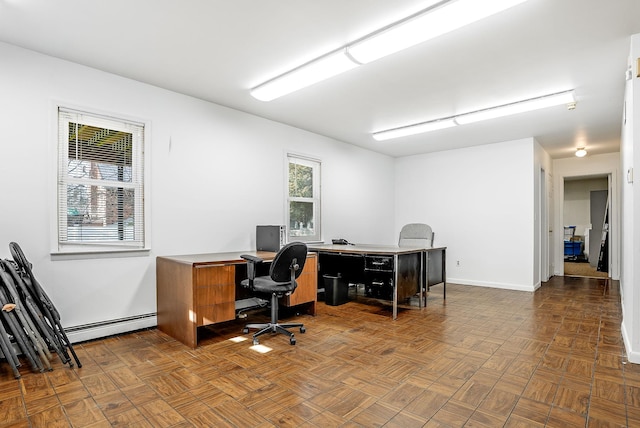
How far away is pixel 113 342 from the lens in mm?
3264

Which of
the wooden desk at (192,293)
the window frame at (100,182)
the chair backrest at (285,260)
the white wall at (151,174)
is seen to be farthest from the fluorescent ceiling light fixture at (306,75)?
the wooden desk at (192,293)

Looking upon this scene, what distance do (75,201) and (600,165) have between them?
900 centimetres

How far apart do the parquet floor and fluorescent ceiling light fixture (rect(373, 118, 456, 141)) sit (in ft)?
9.11

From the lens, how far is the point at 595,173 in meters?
7.14

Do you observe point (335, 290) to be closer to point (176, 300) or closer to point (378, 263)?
point (378, 263)

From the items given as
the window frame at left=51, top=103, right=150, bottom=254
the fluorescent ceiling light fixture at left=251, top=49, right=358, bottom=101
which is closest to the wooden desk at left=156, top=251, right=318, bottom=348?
the window frame at left=51, top=103, right=150, bottom=254

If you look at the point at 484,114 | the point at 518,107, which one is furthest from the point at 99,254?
the point at 518,107

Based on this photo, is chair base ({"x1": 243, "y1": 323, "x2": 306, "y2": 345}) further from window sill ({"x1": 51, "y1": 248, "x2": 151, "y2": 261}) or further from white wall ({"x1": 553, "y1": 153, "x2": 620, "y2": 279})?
white wall ({"x1": 553, "y1": 153, "x2": 620, "y2": 279})

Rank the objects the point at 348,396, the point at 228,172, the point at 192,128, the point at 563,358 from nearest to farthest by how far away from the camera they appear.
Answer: the point at 348,396 < the point at 563,358 < the point at 192,128 < the point at 228,172

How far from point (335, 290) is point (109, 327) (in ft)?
8.83

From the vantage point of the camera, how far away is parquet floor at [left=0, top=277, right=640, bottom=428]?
6.57ft

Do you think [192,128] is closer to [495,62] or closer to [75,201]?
[75,201]

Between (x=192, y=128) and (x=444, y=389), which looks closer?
(x=444, y=389)

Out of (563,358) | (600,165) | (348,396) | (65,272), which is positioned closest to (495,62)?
(563,358)
